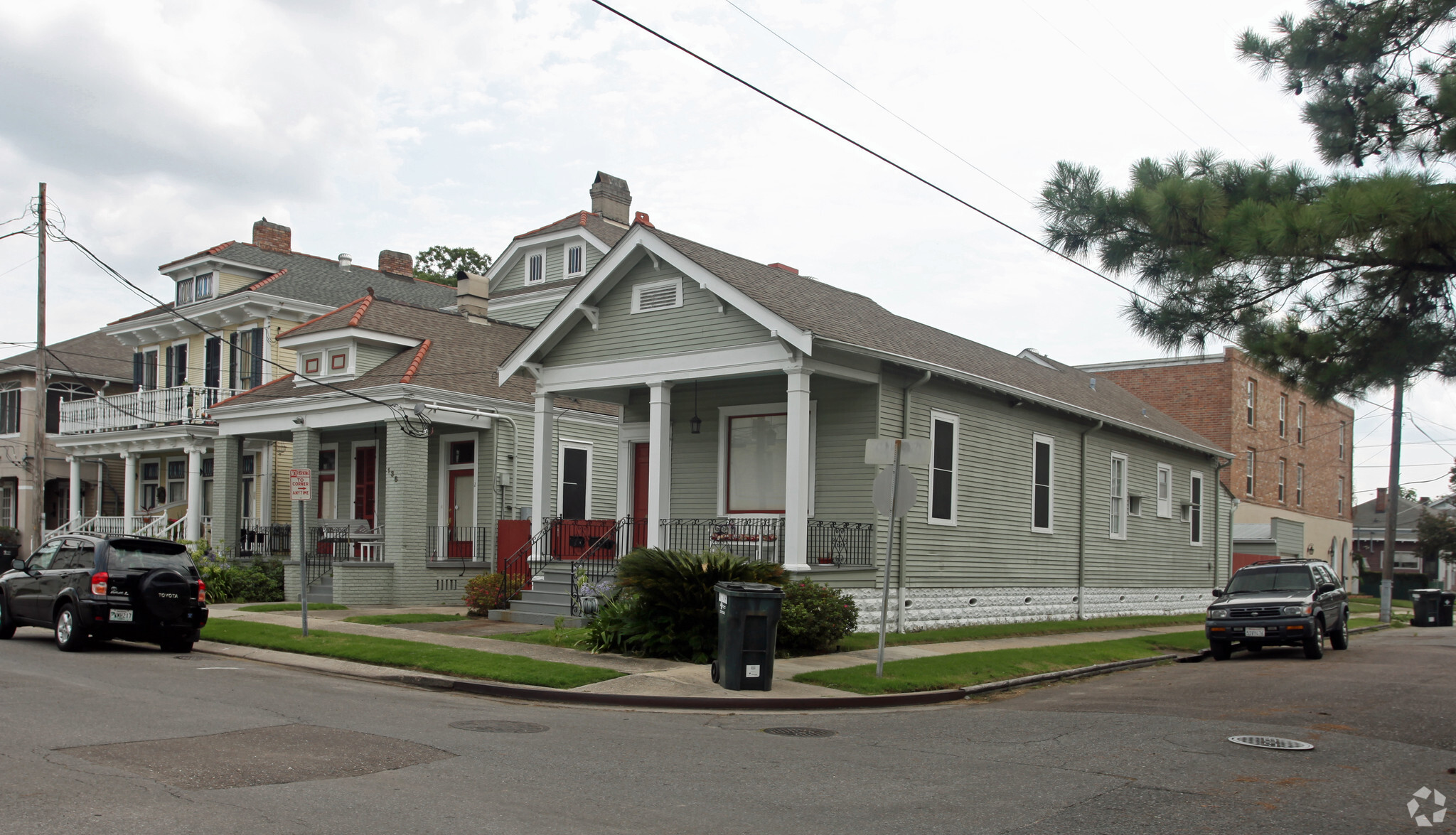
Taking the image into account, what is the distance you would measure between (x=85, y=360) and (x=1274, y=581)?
3893 centimetres

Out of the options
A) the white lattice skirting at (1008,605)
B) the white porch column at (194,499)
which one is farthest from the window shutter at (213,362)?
the white lattice skirting at (1008,605)

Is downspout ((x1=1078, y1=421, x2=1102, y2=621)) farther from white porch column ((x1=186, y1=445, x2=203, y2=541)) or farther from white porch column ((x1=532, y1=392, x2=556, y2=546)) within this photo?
white porch column ((x1=186, y1=445, x2=203, y2=541))

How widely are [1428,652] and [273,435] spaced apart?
25.3 m

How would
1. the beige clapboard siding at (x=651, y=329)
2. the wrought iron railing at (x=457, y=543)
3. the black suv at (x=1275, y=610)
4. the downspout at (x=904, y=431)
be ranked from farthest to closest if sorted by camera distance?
1. the wrought iron railing at (x=457, y=543)
2. the black suv at (x=1275, y=610)
3. the downspout at (x=904, y=431)
4. the beige clapboard siding at (x=651, y=329)

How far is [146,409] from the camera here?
32.5 metres

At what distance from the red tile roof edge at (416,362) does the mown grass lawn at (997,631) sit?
8.81 m

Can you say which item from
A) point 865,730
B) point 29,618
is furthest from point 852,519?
point 29,618

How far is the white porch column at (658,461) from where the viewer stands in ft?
60.9

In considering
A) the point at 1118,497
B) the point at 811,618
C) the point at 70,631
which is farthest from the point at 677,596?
the point at 1118,497

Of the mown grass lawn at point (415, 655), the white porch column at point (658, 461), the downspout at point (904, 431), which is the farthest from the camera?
the downspout at point (904, 431)

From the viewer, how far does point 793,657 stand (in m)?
15.8

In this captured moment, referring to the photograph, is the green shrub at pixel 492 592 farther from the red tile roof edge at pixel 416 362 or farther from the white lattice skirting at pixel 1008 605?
the white lattice skirting at pixel 1008 605

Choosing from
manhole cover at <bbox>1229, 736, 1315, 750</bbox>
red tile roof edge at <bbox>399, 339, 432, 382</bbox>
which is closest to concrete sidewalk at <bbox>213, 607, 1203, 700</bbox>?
manhole cover at <bbox>1229, 736, 1315, 750</bbox>

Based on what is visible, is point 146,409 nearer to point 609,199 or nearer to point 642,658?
point 609,199
